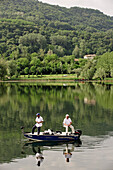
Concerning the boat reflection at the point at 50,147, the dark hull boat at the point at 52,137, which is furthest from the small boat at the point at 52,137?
the boat reflection at the point at 50,147

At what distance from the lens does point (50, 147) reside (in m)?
25.5

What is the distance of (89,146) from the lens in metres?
25.5

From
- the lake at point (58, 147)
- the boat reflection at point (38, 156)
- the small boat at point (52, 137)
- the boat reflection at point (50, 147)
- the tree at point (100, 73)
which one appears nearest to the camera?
the lake at point (58, 147)

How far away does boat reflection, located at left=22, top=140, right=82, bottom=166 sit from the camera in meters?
23.2

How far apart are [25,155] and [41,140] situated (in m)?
3.76

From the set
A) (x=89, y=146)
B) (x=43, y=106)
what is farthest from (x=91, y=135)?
(x=43, y=106)

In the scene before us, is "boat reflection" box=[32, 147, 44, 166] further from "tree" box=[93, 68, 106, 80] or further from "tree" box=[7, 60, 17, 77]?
"tree" box=[7, 60, 17, 77]

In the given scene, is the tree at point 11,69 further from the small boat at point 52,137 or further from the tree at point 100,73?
the small boat at point 52,137

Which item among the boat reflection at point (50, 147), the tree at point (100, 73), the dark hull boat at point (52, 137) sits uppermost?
the dark hull boat at point (52, 137)

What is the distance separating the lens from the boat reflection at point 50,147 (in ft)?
76.2

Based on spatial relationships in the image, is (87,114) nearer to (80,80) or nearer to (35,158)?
(35,158)

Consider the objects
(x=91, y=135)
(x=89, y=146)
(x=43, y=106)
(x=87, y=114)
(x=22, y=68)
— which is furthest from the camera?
(x=22, y=68)

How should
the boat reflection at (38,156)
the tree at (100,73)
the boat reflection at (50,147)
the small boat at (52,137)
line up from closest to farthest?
the boat reflection at (38,156) < the boat reflection at (50,147) < the small boat at (52,137) < the tree at (100,73)

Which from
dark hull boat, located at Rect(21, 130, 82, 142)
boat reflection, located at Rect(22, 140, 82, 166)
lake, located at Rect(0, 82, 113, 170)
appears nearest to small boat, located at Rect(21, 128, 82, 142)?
dark hull boat, located at Rect(21, 130, 82, 142)
